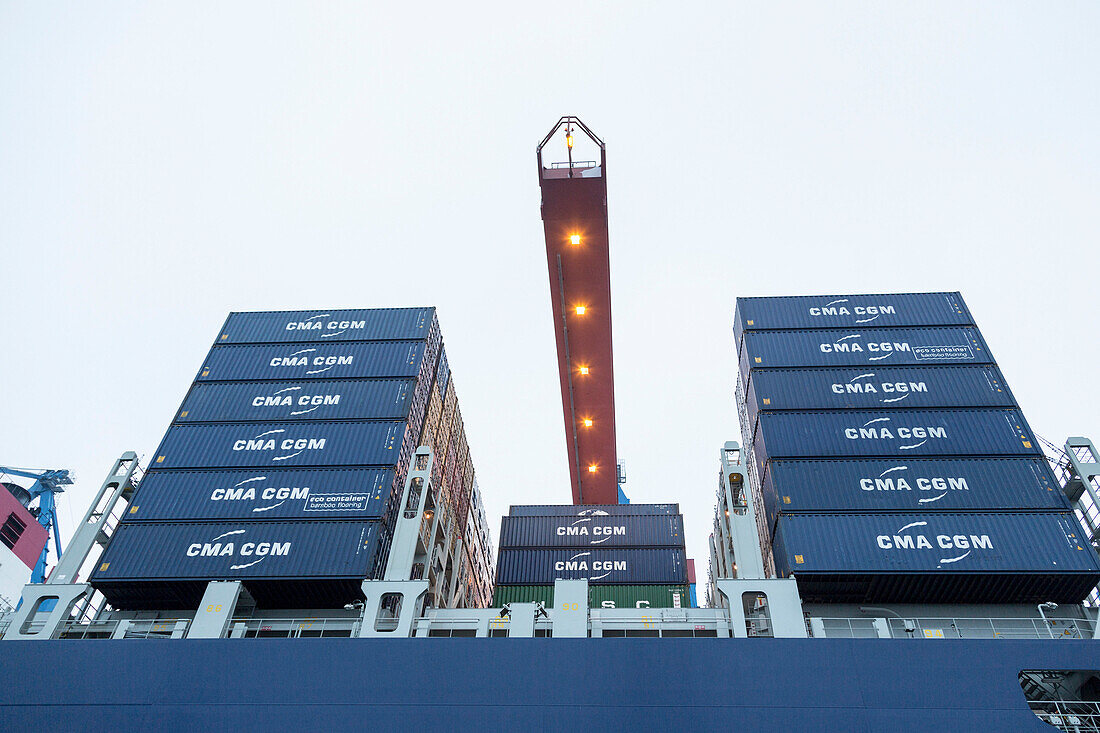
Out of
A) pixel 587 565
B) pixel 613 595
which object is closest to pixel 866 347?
pixel 613 595

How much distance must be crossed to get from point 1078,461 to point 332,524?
60.4ft

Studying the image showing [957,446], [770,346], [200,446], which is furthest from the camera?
[770,346]

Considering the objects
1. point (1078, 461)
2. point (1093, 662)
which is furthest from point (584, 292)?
point (1093, 662)

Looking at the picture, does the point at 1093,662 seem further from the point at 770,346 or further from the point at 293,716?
the point at 293,716

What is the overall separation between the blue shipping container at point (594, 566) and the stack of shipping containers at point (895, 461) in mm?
3685

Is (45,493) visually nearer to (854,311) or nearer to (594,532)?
(594,532)

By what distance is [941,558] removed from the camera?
15.4 meters

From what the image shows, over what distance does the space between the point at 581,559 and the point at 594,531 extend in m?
1.32

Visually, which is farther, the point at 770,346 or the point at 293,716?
the point at 770,346

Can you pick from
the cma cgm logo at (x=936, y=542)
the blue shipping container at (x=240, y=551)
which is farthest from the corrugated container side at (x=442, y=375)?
the cma cgm logo at (x=936, y=542)

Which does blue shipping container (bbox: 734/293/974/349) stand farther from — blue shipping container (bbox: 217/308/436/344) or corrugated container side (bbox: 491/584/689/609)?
blue shipping container (bbox: 217/308/436/344)

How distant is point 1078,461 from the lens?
56.4ft

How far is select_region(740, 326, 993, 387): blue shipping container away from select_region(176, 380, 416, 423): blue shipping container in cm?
1081

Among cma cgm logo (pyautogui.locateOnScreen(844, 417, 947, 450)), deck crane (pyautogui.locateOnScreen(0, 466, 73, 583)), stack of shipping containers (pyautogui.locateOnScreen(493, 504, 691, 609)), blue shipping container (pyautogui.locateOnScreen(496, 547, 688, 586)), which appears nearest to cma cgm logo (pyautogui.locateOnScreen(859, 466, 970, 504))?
cma cgm logo (pyautogui.locateOnScreen(844, 417, 947, 450))
